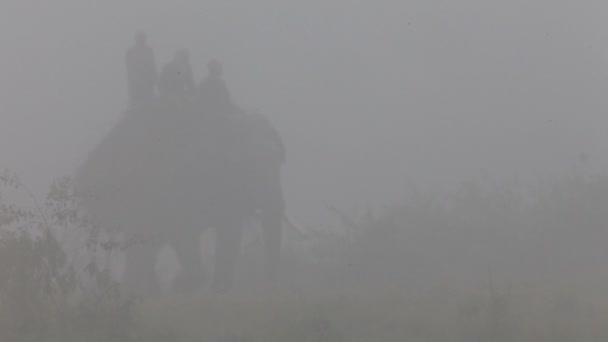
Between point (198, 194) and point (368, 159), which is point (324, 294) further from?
point (368, 159)

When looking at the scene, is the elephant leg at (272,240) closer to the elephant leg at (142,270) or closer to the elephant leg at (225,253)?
the elephant leg at (225,253)

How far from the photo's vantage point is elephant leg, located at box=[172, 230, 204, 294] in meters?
13.9

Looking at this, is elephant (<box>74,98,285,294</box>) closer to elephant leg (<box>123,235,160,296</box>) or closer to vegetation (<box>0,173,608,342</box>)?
elephant leg (<box>123,235,160,296</box>)

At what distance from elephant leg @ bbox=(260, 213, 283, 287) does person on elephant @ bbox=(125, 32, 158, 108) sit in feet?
8.64

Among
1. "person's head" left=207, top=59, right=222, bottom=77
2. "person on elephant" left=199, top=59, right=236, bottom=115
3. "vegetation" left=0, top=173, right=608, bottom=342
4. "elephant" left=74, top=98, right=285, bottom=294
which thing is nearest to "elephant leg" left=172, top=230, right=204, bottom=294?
"elephant" left=74, top=98, right=285, bottom=294

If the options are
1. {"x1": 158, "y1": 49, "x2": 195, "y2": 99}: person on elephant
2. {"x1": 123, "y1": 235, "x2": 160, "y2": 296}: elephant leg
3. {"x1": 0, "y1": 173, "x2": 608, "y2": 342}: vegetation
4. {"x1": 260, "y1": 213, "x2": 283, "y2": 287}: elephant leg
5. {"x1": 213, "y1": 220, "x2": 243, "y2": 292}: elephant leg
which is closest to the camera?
{"x1": 0, "y1": 173, "x2": 608, "y2": 342}: vegetation

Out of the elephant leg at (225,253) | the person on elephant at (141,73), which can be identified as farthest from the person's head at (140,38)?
the elephant leg at (225,253)

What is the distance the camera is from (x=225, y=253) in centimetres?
1437

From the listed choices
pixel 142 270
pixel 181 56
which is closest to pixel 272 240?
pixel 142 270

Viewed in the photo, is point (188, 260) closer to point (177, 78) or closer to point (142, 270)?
point (142, 270)

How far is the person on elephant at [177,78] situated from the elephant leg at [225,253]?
6.27ft

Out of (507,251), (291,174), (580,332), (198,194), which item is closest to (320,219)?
(291,174)

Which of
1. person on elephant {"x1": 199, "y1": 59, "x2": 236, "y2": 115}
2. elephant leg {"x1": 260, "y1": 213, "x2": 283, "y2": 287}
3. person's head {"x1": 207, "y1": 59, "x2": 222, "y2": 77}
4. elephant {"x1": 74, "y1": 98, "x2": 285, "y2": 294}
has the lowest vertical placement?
elephant leg {"x1": 260, "y1": 213, "x2": 283, "y2": 287}

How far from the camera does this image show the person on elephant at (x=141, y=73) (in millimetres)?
14492
